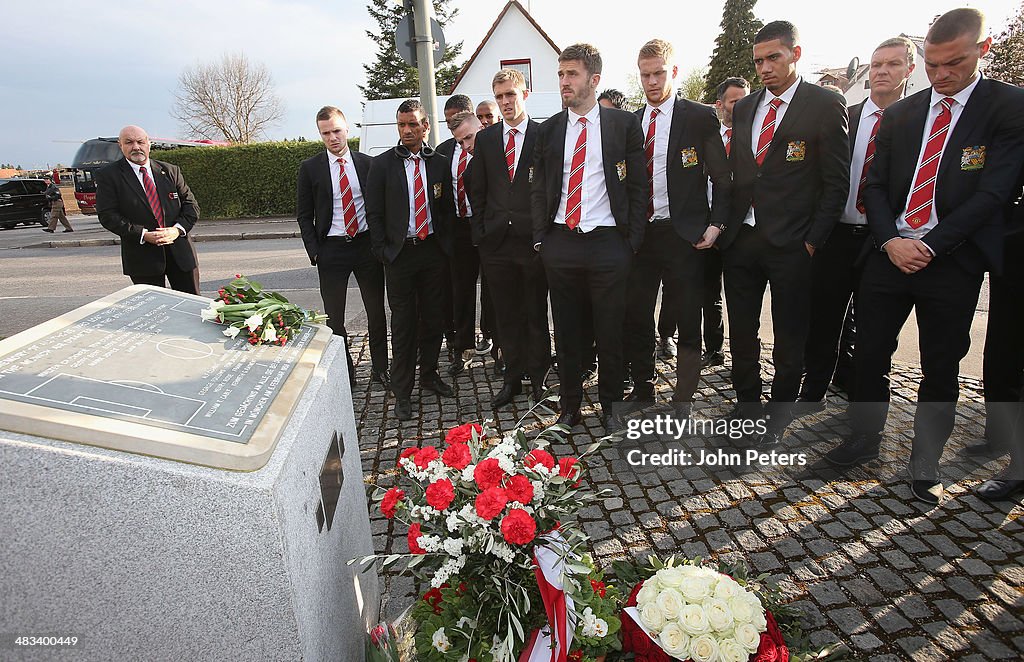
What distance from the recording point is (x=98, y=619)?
144cm

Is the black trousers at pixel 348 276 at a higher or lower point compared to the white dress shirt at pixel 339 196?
lower

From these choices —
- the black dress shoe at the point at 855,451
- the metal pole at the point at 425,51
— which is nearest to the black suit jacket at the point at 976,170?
the black dress shoe at the point at 855,451

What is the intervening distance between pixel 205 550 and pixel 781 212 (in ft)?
11.5

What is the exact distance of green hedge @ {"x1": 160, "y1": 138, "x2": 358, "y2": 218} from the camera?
20203 millimetres

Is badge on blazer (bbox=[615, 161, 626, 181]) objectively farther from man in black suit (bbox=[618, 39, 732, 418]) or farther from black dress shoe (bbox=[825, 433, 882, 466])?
black dress shoe (bbox=[825, 433, 882, 466])

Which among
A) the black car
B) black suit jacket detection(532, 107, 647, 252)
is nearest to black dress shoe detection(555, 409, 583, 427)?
black suit jacket detection(532, 107, 647, 252)

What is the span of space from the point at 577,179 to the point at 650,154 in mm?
586

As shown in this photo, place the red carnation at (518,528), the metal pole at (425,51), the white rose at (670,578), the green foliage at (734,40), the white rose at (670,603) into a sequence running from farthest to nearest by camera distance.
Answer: the green foliage at (734,40) < the metal pole at (425,51) < the white rose at (670,578) < the white rose at (670,603) < the red carnation at (518,528)

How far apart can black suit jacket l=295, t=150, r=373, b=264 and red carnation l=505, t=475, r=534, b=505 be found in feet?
11.9

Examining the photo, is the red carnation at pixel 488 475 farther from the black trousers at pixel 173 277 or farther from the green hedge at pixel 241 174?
the green hedge at pixel 241 174

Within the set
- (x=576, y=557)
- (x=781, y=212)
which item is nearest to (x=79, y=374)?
(x=576, y=557)

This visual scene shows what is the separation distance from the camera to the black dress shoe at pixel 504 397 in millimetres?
4785

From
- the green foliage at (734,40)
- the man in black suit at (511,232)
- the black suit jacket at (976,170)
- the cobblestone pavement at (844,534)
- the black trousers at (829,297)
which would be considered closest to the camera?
the cobblestone pavement at (844,534)

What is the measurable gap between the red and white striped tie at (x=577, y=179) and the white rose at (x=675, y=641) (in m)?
2.74
